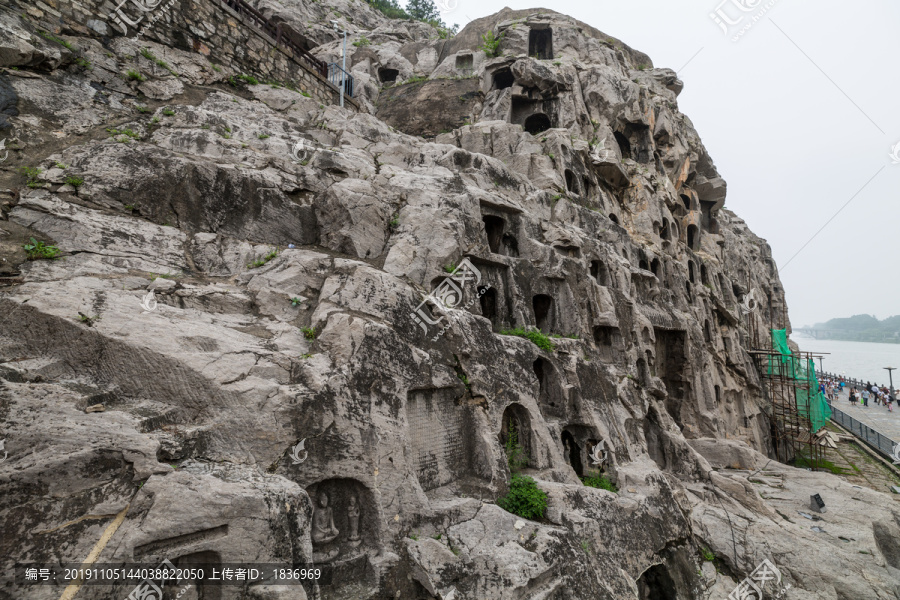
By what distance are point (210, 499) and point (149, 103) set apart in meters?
11.3

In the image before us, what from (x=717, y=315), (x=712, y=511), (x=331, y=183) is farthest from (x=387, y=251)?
(x=717, y=315)

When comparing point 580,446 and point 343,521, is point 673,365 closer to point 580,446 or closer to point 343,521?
point 580,446

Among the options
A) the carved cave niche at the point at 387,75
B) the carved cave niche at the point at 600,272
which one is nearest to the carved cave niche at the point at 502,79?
the carved cave niche at the point at 387,75

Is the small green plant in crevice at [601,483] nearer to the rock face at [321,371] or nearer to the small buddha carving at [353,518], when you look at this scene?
the rock face at [321,371]

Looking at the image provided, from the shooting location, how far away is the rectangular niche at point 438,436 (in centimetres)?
852

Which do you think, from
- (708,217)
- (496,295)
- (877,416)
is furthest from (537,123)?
(877,416)

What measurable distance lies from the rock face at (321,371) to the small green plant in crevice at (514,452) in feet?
0.74

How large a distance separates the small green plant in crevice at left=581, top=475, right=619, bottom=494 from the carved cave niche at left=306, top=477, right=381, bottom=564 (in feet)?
22.0

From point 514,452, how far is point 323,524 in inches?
206

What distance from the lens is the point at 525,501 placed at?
875 cm

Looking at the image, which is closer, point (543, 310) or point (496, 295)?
point (496, 295)

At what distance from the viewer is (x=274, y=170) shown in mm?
11039

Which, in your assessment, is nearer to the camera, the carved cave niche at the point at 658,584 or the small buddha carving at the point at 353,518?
the small buddha carving at the point at 353,518

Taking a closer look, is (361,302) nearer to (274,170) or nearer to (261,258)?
(261,258)
